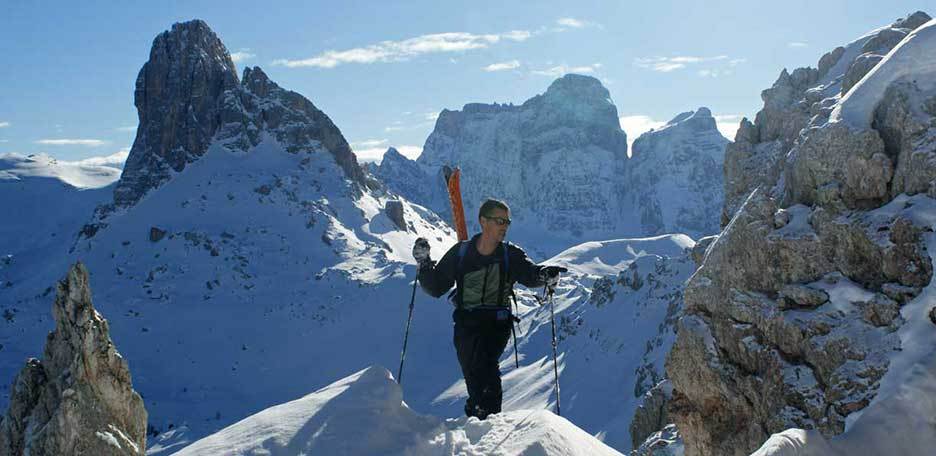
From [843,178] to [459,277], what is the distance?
16.0 ft

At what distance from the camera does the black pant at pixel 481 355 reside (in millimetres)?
8328

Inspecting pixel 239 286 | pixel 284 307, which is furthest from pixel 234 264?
pixel 284 307

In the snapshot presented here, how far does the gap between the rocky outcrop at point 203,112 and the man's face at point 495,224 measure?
3735 inches

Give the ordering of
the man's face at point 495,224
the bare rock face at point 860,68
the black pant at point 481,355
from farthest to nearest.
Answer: the bare rock face at point 860,68
the man's face at point 495,224
the black pant at point 481,355

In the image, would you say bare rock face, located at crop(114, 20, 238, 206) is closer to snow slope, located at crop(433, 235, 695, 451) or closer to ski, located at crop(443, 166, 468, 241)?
snow slope, located at crop(433, 235, 695, 451)

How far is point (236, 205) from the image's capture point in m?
88.6

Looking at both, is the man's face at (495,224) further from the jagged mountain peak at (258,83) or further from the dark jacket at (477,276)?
the jagged mountain peak at (258,83)

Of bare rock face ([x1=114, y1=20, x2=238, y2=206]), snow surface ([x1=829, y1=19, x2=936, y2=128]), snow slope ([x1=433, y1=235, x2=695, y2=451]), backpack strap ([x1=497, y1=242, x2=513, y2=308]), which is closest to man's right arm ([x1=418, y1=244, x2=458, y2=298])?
backpack strap ([x1=497, y1=242, x2=513, y2=308])

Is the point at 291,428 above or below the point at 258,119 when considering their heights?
below

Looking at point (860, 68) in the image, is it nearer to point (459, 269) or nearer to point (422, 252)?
point (459, 269)

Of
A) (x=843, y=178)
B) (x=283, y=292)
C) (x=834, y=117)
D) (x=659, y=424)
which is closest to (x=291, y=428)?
(x=843, y=178)

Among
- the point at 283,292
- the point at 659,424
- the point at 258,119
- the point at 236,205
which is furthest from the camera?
the point at 258,119

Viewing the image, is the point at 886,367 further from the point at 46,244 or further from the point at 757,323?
the point at 46,244

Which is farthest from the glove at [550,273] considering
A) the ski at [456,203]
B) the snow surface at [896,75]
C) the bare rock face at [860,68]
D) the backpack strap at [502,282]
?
the bare rock face at [860,68]
